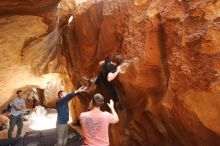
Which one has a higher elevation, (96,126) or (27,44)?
(27,44)

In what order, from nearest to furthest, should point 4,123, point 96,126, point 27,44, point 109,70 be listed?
1. point 96,126
2. point 109,70
3. point 4,123
4. point 27,44

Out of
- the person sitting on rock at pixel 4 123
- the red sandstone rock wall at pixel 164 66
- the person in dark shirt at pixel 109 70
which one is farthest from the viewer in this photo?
the person sitting on rock at pixel 4 123

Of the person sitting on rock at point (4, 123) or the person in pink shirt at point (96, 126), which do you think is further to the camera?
the person sitting on rock at point (4, 123)

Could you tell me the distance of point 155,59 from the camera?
6.67 meters

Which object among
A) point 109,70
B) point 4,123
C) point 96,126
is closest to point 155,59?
point 109,70

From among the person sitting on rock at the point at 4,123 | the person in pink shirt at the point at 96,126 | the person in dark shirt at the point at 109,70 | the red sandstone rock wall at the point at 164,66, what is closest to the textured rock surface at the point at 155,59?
the red sandstone rock wall at the point at 164,66

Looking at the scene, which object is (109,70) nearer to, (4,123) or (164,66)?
(164,66)

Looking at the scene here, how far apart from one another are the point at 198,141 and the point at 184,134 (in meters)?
0.39

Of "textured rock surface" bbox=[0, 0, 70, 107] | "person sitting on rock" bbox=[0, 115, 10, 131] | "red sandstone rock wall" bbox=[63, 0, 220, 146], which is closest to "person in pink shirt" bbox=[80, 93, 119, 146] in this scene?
"red sandstone rock wall" bbox=[63, 0, 220, 146]

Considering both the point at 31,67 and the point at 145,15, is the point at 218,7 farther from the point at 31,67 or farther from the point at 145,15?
the point at 31,67

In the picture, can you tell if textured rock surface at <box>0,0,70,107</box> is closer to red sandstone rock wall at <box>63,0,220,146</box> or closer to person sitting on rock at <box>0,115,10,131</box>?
person sitting on rock at <box>0,115,10,131</box>

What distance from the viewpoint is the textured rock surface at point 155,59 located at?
5.30 m

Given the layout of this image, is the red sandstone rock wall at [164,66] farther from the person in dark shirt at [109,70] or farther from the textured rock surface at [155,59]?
the person in dark shirt at [109,70]

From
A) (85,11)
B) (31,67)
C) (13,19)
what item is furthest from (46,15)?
(31,67)
